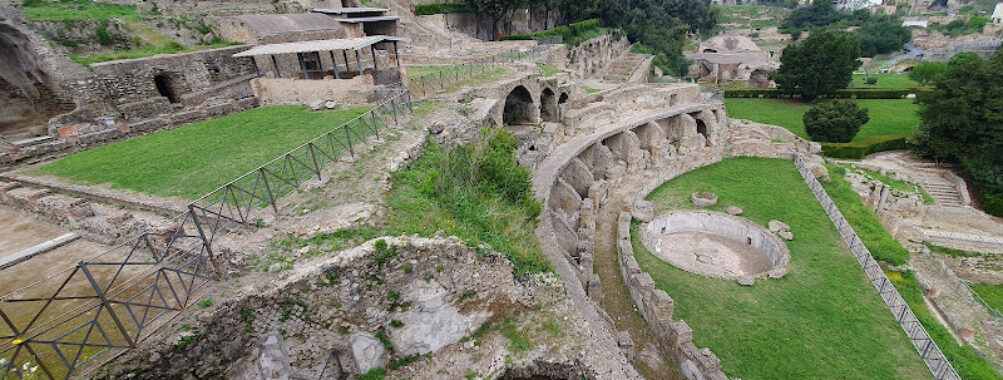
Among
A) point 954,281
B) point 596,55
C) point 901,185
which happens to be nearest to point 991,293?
point 954,281

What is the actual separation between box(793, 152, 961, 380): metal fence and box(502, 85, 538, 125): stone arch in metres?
12.9

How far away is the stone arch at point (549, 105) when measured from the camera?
23.1 meters

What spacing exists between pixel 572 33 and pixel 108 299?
3880cm

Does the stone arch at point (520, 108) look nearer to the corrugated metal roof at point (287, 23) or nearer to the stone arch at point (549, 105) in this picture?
the stone arch at point (549, 105)

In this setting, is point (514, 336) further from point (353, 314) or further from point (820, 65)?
point (820, 65)

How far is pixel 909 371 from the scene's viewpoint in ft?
35.1

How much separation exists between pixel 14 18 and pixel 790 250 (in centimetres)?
2745

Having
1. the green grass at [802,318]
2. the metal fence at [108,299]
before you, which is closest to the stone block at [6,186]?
the metal fence at [108,299]

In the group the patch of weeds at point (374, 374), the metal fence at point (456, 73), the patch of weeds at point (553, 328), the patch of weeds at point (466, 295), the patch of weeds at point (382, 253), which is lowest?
the patch of weeds at point (374, 374)

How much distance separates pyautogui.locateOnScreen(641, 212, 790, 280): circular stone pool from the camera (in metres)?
15.4

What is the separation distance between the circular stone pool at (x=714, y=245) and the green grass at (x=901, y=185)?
33.3 feet

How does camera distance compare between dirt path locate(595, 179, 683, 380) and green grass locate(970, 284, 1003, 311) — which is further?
green grass locate(970, 284, 1003, 311)

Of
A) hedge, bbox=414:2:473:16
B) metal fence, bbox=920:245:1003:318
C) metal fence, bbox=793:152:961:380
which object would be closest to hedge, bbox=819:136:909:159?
metal fence, bbox=793:152:961:380

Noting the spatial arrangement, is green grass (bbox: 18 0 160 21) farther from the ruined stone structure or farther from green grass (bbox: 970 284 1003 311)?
the ruined stone structure
